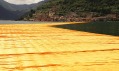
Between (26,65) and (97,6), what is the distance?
188 metres

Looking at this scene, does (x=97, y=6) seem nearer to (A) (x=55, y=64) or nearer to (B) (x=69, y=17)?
(B) (x=69, y=17)

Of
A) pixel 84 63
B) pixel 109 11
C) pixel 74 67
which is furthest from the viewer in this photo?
pixel 109 11

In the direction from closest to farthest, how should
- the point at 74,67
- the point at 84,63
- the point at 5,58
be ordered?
the point at 74,67
the point at 84,63
the point at 5,58

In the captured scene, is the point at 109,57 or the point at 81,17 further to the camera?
the point at 81,17

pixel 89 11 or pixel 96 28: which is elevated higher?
pixel 96 28

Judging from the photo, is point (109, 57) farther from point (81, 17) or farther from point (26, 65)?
point (81, 17)

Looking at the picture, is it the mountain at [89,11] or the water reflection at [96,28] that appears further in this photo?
the mountain at [89,11]

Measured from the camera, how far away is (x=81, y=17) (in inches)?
7215

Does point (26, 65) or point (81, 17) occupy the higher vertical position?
point (26, 65)

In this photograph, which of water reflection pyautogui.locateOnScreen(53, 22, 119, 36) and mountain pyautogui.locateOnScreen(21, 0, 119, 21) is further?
mountain pyautogui.locateOnScreen(21, 0, 119, 21)

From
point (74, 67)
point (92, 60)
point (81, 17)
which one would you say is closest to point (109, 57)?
point (92, 60)

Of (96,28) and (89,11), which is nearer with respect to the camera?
(96,28)

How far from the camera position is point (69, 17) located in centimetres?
18388

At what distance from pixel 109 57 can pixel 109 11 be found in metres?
179
